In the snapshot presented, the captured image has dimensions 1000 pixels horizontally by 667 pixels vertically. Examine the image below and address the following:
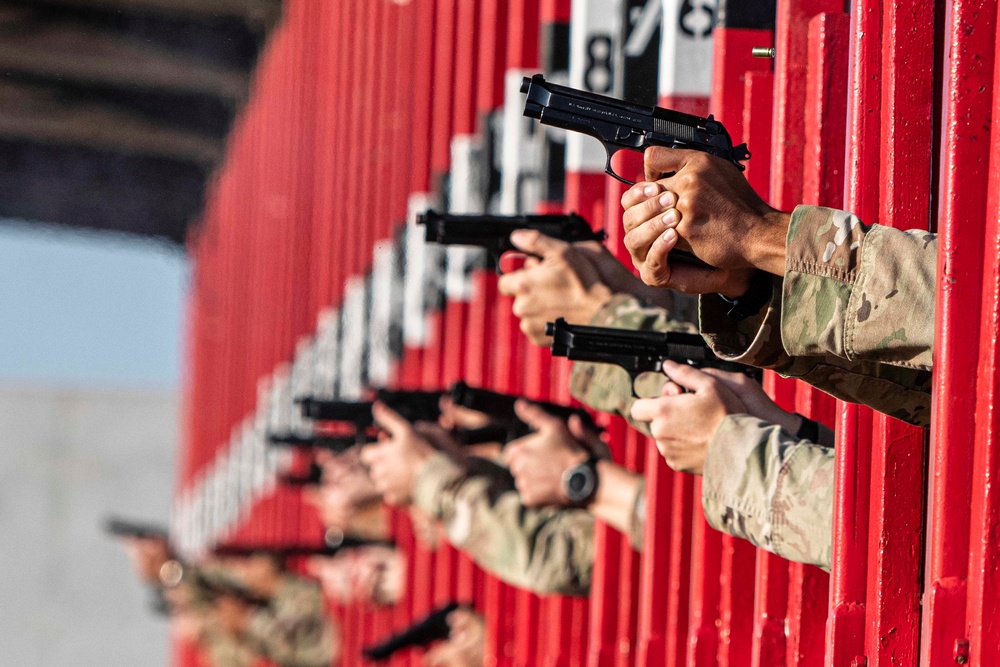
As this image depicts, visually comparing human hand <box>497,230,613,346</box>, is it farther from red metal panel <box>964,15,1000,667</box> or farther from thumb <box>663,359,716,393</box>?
red metal panel <box>964,15,1000,667</box>

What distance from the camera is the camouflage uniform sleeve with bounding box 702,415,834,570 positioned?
9.27 ft

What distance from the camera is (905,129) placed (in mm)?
2633

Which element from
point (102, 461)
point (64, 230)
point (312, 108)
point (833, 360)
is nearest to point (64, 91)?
point (64, 230)

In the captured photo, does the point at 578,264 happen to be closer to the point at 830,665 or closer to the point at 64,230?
the point at 830,665

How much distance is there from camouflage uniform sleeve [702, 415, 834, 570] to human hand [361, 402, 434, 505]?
Answer: 2216 millimetres

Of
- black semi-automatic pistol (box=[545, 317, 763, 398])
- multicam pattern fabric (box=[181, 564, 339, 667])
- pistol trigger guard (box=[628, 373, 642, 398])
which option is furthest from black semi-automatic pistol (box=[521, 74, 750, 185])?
multicam pattern fabric (box=[181, 564, 339, 667])

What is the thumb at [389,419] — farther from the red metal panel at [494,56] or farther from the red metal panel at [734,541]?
the red metal panel at [734,541]

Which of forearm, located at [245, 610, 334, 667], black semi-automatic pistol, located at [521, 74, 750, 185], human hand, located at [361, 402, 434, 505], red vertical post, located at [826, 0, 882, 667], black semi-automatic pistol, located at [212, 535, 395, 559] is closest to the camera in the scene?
black semi-automatic pistol, located at [521, 74, 750, 185]

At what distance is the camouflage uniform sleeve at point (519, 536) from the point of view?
4.63m

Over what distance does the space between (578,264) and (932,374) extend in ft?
4.75

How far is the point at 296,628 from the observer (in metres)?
9.48

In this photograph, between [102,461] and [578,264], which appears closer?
[578,264]

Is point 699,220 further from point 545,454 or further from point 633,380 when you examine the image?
point 545,454

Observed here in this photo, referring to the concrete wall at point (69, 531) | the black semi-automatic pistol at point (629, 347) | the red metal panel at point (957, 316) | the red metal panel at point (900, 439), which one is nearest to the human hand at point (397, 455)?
the black semi-automatic pistol at point (629, 347)
